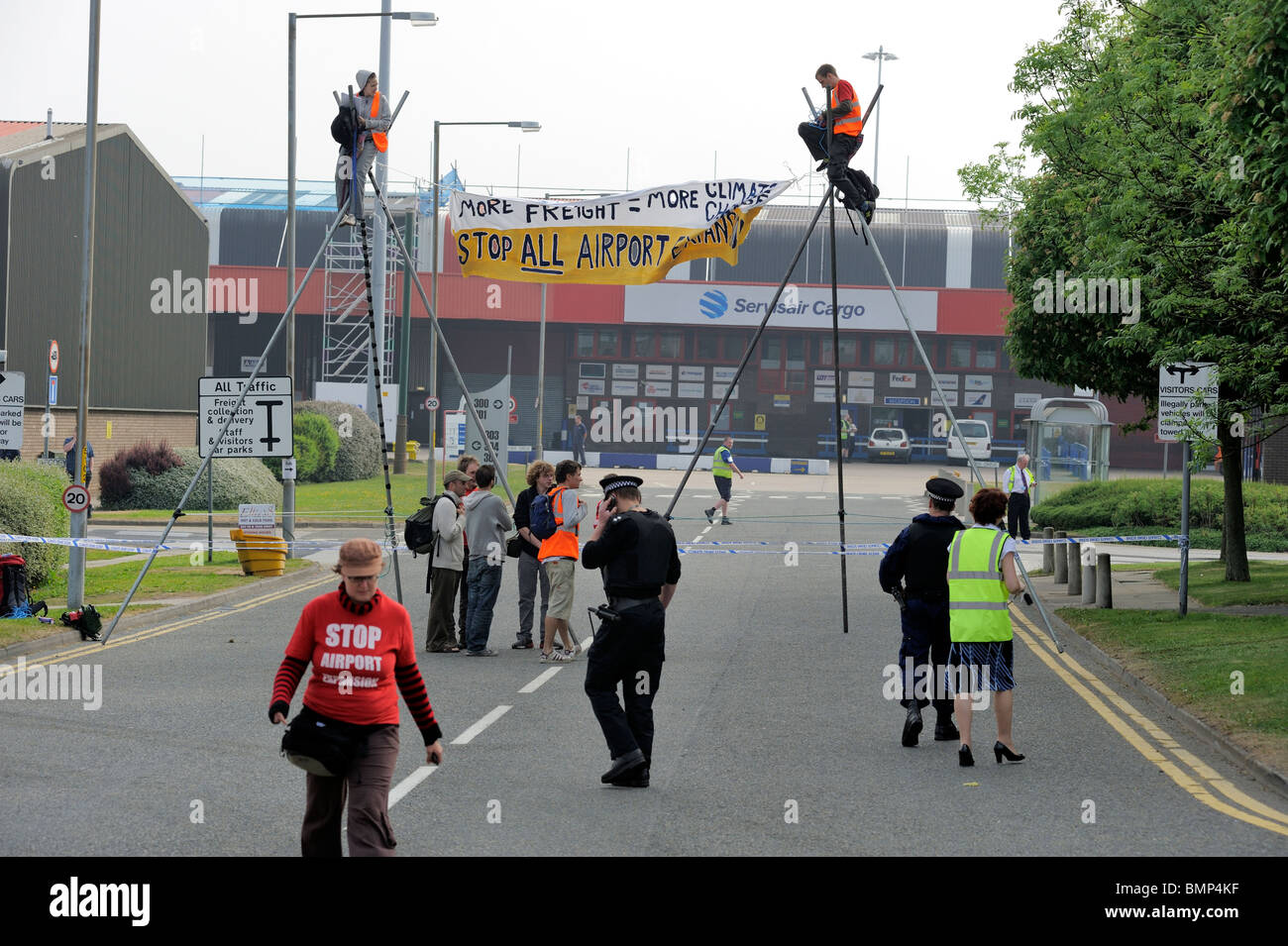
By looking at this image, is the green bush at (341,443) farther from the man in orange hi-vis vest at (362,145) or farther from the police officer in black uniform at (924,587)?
the police officer in black uniform at (924,587)

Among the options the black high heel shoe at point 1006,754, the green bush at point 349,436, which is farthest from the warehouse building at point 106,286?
the black high heel shoe at point 1006,754

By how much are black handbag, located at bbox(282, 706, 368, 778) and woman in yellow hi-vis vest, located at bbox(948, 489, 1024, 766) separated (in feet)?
16.7

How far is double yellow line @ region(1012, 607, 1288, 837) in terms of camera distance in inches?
344

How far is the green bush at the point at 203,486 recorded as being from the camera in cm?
3375

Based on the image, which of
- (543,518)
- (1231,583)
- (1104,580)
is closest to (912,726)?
(543,518)

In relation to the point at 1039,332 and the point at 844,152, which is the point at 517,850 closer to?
the point at 844,152

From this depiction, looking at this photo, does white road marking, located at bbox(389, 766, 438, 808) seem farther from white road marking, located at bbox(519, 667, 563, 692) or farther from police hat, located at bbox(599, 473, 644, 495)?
white road marking, located at bbox(519, 667, 563, 692)

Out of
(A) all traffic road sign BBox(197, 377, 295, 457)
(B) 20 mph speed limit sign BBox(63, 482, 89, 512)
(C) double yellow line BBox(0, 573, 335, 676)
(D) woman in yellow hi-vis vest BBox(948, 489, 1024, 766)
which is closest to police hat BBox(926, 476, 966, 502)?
(D) woman in yellow hi-vis vest BBox(948, 489, 1024, 766)

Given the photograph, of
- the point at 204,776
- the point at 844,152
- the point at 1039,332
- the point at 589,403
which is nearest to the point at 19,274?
the point at 1039,332

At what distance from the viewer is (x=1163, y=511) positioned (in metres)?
32.4

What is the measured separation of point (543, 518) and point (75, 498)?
564 cm

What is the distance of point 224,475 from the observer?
3388cm

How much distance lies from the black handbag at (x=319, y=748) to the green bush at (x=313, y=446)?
37.6 meters

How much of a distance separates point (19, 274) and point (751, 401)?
3910 cm
